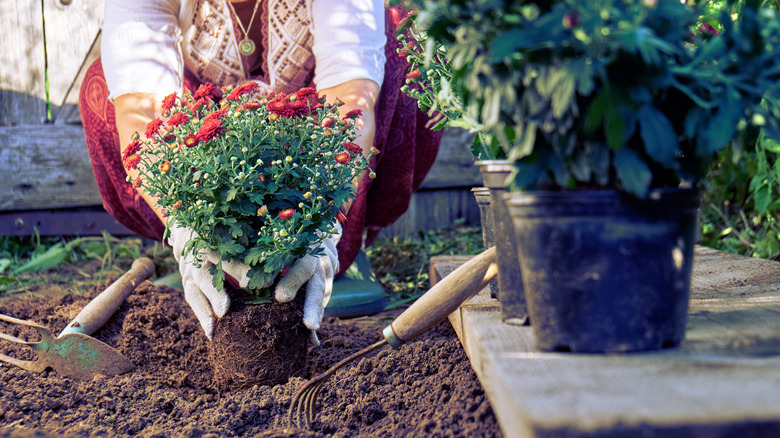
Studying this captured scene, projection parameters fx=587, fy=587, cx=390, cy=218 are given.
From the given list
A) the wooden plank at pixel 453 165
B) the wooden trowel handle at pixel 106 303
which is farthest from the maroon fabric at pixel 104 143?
the wooden plank at pixel 453 165

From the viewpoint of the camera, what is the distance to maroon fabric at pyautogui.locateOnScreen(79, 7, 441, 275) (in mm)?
2477

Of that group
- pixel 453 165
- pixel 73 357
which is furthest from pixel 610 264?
pixel 453 165

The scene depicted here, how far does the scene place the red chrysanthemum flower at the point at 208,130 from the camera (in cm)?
146

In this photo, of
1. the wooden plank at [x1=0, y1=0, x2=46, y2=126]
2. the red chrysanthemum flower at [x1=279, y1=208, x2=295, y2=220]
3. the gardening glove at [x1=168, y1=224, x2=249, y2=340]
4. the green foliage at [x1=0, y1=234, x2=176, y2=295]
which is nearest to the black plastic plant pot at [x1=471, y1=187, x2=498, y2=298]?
the red chrysanthemum flower at [x1=279, y1=208, x2=295, y2=220]

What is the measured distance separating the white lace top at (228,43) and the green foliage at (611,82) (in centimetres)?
123

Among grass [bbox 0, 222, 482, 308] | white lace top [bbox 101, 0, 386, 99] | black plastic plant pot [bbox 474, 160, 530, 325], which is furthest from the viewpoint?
grass [bbox 0, 222, 482, 308]

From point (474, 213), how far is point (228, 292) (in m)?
2.74

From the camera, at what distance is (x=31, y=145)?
362 centimetres

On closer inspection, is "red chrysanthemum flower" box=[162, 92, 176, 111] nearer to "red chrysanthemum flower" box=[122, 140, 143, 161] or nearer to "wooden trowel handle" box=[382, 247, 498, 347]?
"red chrysanthemum flower" box=[122, 140, 143, 161]

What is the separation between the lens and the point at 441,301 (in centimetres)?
124

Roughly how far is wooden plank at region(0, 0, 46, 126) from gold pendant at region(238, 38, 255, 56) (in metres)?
1.95

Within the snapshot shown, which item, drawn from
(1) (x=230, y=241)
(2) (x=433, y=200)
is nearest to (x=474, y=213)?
(2) (x=433, y=200)

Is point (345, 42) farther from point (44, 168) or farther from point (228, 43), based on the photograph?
point (44, 168)

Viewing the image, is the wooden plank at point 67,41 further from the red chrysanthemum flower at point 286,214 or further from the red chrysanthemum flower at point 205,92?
the red chrysanthemum flower at point 286,214
